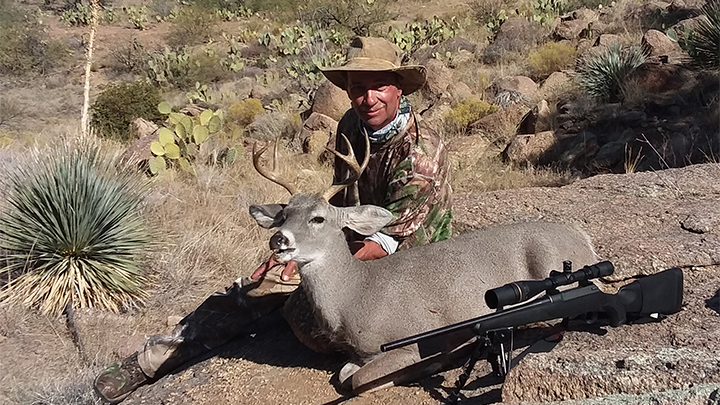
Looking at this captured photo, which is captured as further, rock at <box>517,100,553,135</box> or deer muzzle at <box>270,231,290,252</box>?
rock at <box>517,100,553,135</box>

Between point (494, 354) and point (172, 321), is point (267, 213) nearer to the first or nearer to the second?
point (494, 354)

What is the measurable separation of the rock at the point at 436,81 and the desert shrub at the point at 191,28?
16.7m

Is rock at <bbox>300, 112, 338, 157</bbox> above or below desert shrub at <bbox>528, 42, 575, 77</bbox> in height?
above

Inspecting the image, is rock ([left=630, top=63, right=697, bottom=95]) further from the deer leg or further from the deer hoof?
the deer hoof

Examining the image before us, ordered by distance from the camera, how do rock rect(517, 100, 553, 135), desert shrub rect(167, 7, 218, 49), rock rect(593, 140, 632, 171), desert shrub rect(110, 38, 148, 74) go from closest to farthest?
rock rect(593, 140, 632, 171), rock rect(517, 100, 553, 135), desert shrub rect(110, 38, 148, 74), desert shrub rect(167, 7, 218, 49)

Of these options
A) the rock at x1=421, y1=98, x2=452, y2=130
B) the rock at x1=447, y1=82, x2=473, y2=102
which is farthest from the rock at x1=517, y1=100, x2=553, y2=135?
the rock at x1=447, y1=82, x2=473, y2=102

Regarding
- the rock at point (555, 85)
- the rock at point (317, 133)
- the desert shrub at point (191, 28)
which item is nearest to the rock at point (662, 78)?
the rock at point (555, 85)

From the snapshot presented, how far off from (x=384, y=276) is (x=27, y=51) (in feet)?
84.8

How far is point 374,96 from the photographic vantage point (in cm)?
454

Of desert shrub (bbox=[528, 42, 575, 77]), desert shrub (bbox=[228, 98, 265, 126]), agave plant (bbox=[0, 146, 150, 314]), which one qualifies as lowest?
desert shrub (bbox=[528, 42, 575, 77])

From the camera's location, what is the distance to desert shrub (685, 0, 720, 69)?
12312 mm

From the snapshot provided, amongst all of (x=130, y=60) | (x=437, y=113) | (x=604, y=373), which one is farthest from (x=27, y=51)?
(x=604, y=373)

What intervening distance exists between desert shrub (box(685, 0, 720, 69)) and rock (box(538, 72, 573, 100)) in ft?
8.66

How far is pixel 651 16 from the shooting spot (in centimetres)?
1884
